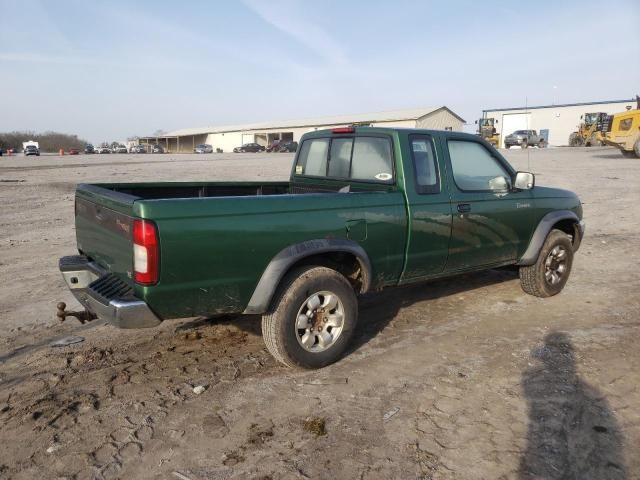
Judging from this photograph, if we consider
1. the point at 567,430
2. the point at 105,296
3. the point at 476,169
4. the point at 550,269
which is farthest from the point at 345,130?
the point at 567,430

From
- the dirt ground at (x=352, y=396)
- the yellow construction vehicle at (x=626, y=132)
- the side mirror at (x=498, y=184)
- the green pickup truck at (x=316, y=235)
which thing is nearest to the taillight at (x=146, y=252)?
the green pickup truck at (x=316, y=235)

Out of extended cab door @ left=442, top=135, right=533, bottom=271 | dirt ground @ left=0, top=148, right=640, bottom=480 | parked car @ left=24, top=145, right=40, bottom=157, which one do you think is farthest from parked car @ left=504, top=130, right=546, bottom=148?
parked car @ left=24, top=145, right=40, bottom=157

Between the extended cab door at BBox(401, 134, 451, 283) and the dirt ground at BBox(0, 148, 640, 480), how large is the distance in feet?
2.40

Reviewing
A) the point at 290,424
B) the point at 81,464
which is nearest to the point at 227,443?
the point at 290,424

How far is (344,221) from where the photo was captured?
3.77m

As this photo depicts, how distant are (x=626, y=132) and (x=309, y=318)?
26928 mm

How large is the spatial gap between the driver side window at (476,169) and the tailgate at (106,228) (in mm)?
2886

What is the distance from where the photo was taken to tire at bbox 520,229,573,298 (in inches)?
217

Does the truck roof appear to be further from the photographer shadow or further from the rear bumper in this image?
the rear bumper

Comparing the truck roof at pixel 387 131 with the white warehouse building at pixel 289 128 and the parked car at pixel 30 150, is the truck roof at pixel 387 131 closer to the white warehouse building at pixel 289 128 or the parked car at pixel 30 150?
the white warehouse building at pixel 289 128

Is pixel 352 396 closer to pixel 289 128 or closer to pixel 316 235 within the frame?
pixel 316 235

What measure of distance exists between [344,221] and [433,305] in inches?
86.7

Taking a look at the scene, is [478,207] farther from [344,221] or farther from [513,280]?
[513,280]

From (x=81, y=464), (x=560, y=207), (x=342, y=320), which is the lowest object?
(x=81, y=464)
